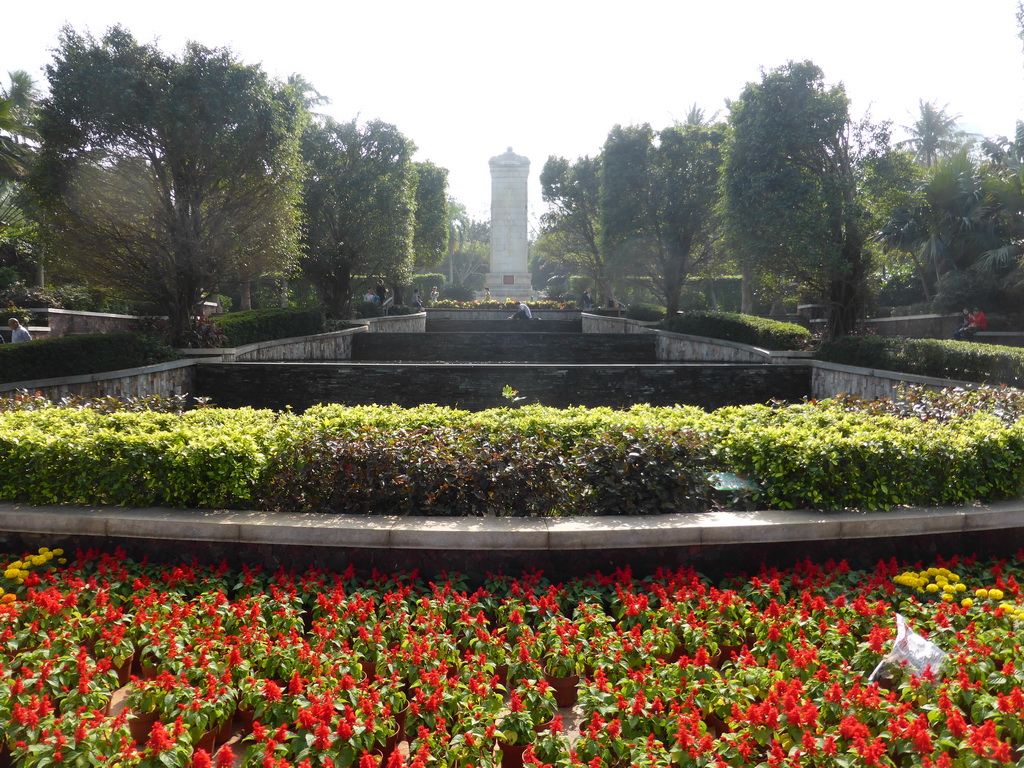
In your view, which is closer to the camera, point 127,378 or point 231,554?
point 231,554

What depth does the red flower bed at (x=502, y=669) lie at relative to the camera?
271cm

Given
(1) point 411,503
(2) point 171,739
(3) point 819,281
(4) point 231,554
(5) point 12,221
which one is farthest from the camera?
(5) point 12,221

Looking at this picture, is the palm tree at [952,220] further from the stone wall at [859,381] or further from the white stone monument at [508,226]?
the white stone monument at [508,226]

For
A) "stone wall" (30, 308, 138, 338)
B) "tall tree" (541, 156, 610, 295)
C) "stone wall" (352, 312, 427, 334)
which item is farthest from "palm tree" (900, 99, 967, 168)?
"stone wall" (30, 308, 138, 338)

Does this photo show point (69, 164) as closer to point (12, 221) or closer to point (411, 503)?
point (411, 503)

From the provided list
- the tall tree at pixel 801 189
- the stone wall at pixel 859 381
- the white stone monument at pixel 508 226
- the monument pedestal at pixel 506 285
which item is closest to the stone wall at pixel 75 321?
the tall tree at pixel 801 189

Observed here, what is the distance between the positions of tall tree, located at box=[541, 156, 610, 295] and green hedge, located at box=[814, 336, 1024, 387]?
22.7 metres

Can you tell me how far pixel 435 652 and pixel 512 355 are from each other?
575 inches

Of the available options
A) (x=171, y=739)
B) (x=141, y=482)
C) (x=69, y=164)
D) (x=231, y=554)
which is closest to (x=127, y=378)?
(x=69, y=164)

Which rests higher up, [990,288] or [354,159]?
[354,159]

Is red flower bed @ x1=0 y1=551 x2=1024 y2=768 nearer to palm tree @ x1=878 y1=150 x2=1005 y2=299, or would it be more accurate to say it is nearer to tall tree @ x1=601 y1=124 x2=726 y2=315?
tall tree @ x1=601 y1=124 x2=726 y2=315

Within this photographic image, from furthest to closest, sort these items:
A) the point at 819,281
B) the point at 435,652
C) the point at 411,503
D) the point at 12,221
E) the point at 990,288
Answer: the point at 12,221
the point at 990,288
the point at 819,281
the point at 411,503
the point at 435,652

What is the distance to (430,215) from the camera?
3694 centimetres

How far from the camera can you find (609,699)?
3043mm
